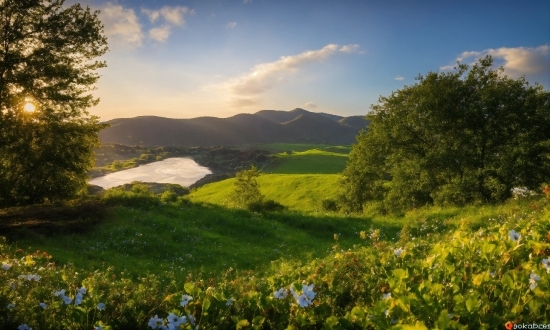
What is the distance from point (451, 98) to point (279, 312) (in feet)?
101

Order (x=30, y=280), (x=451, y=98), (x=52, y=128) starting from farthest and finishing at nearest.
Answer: (x=451, y=98), (x=52, y=128), (x=30, y=280)

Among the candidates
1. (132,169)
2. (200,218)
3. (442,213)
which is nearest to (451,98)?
(442,213)

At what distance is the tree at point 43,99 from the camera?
2052cm

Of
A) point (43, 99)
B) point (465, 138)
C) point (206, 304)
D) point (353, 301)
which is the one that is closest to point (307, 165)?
point (465, 138)

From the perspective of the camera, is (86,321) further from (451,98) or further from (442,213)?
(451,98)

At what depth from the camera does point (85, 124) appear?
23875 millimetres

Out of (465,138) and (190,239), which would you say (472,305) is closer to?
(190,239)

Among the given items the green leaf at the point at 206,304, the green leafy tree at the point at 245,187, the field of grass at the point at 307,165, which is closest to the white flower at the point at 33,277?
the green leaf at the point at 206,304

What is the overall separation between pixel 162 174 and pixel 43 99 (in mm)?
117257

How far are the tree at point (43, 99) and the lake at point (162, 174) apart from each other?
84184 millimetres

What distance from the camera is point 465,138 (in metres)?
28.6

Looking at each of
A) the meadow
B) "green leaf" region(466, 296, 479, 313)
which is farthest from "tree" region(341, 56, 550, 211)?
"green leaf" region(466, 296, 479, 313)

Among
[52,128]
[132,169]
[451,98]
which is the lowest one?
[132,169]

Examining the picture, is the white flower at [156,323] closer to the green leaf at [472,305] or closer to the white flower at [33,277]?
the white flower at [33,277]
